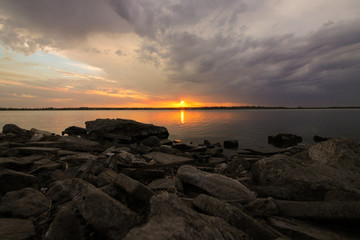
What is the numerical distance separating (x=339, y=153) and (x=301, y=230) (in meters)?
4.96

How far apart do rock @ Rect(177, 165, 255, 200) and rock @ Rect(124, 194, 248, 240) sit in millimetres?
1432

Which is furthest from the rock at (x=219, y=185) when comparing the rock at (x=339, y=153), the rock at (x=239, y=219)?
the rock at (x=339, y=153)

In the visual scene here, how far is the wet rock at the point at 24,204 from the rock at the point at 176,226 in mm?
1988

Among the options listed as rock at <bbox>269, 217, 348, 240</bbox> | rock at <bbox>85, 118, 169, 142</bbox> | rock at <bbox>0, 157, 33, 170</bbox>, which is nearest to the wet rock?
rock at <bbox>0, 157, 33, 170</bbox>

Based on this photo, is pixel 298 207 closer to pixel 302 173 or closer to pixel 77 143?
pixel 302 173

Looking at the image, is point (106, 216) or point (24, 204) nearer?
point (106, 216)

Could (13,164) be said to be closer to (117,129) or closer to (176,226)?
(176,226)

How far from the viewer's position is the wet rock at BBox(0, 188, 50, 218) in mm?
2494

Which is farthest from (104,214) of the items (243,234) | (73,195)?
(243,234)

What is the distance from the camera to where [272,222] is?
274 centimetres

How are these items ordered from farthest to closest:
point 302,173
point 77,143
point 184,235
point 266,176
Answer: point 77,143, point 266,176, point 302,173, point 184,235

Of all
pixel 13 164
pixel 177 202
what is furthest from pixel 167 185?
pixel 13 164

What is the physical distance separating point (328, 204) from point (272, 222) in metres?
1.14

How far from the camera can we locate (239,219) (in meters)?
2.34
